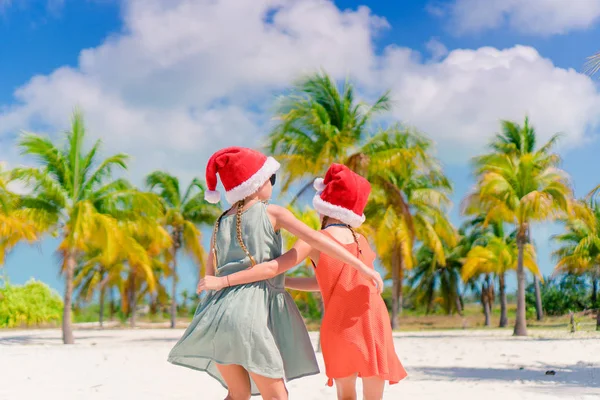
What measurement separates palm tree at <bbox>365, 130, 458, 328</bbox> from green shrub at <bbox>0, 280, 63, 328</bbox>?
16.2m

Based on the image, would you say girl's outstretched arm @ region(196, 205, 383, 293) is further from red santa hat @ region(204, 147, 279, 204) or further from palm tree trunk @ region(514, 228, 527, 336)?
palm tree trunk @ region(514, 228, 527, 336)

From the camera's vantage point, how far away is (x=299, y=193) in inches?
628

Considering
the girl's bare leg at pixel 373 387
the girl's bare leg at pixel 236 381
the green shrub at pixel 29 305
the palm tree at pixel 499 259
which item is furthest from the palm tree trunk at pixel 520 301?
the green shrub at pixel 29 305

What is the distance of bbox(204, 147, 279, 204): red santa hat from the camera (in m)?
3.14

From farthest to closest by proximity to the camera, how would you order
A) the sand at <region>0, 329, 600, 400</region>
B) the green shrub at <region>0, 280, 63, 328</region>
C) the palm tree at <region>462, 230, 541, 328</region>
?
the green shrub at <region>0, 280, 63, 328</region>, the palm tree at <region>462, 230, 541, 328</region>, the sand at <region>0, 329, 600, 400</region>

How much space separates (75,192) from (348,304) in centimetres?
1569

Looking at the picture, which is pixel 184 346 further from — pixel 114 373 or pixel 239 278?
pixel 114 373

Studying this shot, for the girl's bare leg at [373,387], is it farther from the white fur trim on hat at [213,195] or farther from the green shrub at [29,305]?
the green shrub at [29,305]

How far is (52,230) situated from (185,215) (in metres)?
11.9

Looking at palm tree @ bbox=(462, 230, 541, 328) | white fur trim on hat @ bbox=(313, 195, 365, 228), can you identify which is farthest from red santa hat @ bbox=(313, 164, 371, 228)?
palm tree @ bbox=(462, 230, 541, 328)

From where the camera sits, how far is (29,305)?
31.2 metres

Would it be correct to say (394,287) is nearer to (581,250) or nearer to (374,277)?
(581,250)

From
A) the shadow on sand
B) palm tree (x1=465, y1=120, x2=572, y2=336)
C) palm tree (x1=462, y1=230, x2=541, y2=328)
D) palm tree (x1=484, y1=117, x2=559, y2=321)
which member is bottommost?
the shadow on sand

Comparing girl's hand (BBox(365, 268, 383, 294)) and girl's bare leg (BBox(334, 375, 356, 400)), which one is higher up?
girl's hand (BBox(365, 268, 383, 294))
